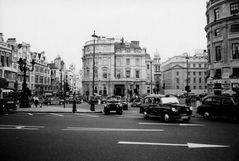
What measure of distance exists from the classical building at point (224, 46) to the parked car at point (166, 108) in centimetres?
1966

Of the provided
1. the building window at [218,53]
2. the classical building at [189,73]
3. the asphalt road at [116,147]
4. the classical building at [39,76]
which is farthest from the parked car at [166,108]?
the classical building at [189,73]

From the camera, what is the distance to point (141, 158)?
5473 mm

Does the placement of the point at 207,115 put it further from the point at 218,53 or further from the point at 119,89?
the point at 119,89

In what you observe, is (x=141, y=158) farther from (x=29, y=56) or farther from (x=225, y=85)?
(x=29, y=56)

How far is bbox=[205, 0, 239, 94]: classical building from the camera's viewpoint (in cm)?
2967

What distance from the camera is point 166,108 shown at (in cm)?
1288

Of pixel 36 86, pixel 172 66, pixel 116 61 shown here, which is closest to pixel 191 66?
pixel 172 66

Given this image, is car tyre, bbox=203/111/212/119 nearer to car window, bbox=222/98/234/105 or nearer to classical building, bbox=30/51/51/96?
car window, bbox=222/98/234/105

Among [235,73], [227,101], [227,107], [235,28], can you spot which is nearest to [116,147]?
[227,107]

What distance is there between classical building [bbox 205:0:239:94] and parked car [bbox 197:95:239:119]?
17035 mm

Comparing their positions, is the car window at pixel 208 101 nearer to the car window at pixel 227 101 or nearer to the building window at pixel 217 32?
the car window at pixel 227 101

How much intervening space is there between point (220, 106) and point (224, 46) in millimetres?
20838

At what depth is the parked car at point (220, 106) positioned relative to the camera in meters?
12.9

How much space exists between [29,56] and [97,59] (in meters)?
22.3
